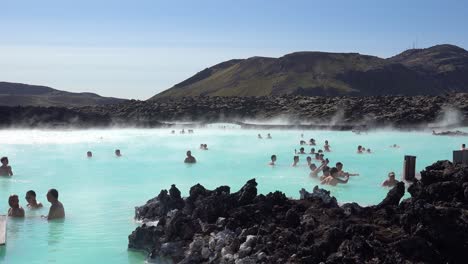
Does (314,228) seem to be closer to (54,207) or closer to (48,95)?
(54,207)

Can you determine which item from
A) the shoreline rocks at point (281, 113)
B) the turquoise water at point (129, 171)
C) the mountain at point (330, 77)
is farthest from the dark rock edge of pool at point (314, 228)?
the mountain at point (330, 77)

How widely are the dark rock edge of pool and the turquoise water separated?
1.02 meters

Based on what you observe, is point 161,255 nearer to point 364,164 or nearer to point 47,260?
point 47,260

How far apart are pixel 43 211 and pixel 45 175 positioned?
23.8ft

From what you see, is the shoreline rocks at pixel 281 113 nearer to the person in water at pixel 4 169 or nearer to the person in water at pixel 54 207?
the person in water at pixel 4 169

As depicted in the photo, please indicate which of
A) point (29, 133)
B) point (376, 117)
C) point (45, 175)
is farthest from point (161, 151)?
point (376, 117)

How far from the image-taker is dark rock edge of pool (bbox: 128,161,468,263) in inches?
251

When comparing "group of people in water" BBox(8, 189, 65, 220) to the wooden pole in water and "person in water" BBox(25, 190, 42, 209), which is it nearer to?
"person in water" BBox(25, 190, 42, 209)

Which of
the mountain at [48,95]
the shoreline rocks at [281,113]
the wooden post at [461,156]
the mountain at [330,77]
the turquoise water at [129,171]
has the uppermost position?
the mountain at [330,77]

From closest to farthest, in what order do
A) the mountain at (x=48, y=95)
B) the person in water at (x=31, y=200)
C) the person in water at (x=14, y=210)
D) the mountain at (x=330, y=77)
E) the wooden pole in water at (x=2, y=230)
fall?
the wooden pole in water at (x=2, y=230) < the person in water at (x=14, y=210) < the person in water at (x=31, y=200) < the mountain at (x=330, y=77) < the mountain at (x=48, y=95)

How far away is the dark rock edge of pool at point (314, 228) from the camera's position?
6371mm

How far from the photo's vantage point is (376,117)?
127 feet

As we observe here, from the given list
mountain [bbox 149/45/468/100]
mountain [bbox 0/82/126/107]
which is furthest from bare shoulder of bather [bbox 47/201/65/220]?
mountain [bbox 0/82/126/107]

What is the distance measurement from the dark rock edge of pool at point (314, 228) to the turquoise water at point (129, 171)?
1.02 m
